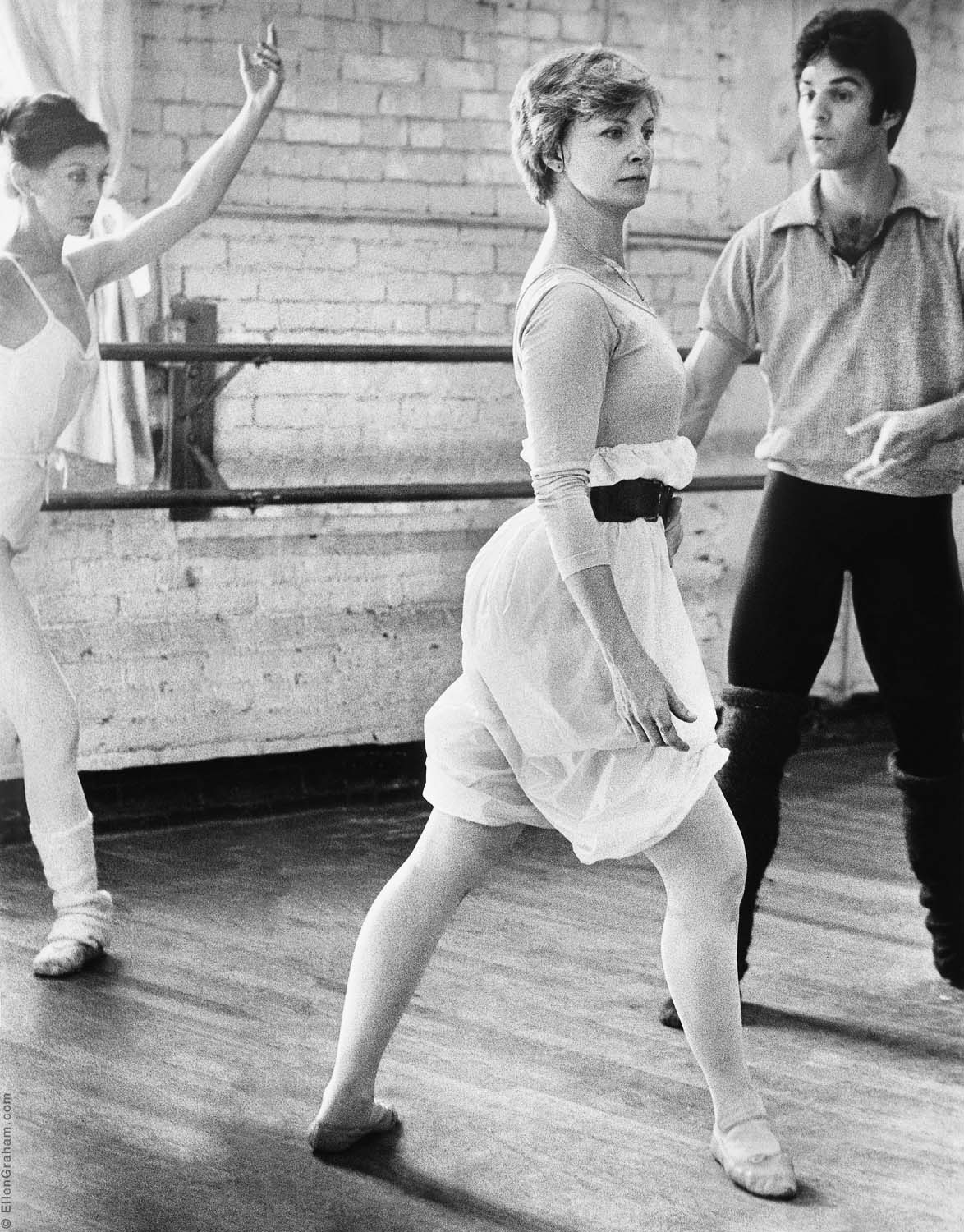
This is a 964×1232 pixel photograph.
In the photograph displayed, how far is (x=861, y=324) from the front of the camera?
112 inches

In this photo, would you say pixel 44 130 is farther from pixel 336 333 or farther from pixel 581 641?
pixel 581 641

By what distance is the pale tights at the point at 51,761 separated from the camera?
321 cm

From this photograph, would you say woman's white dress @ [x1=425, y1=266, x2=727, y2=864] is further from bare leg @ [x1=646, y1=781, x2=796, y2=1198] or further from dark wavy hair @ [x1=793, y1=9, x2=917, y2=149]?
dark wavy hair @ [x1=793, y1=9, x2=917, y2=149]

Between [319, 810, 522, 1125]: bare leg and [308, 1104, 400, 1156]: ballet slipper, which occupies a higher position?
[319, 810, 522, 1125]: bare leg

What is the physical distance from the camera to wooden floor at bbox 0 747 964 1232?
2.26 meters

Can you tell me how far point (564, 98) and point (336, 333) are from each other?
255 cm

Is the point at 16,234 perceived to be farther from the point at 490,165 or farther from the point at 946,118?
the point at 946,118

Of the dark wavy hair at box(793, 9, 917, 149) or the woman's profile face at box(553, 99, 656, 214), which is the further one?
the dark wavy hair at box(793, 9, 917, 149)

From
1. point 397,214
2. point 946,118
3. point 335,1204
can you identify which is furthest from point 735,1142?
point 946,118

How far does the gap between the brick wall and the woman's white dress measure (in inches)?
89.5

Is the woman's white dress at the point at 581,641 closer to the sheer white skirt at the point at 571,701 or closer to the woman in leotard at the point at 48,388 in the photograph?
the sheer white skirt at the point at 571,701

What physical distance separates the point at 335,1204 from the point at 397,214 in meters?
3.05

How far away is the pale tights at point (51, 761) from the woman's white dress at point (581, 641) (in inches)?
47.1

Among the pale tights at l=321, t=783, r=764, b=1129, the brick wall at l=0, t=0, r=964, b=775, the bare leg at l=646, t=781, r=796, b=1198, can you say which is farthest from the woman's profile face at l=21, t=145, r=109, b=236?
the bare leg at l=646, t=781, r=796, b=1198
